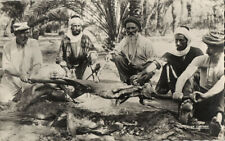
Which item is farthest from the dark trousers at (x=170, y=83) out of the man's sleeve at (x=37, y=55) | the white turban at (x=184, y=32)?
the man's sleeve at (x=37, y=55)

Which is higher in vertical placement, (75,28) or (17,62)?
(75,28)

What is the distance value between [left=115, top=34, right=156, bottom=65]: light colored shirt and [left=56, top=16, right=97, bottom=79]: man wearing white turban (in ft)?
0.78

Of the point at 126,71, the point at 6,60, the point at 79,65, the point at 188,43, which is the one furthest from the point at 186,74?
the point at 6,60

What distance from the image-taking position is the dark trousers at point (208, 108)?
2428 mm

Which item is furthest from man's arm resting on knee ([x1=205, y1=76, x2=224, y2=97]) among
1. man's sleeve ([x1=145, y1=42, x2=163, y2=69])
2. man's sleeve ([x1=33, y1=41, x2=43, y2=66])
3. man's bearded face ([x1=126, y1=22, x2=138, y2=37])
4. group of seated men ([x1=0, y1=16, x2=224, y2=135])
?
man's sleeve ([x1=33, y1=41, x2=43, y2=66])

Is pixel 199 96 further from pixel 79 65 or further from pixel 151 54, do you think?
pixel 79 65

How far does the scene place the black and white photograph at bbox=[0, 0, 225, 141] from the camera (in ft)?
7.92

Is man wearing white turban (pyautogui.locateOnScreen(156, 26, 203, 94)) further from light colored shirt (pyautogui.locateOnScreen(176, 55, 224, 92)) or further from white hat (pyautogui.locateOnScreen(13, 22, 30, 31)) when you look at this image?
white hat (pyautogui.locateOnScreen(13, 22, 30, 31))

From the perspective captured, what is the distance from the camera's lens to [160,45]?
2.42 m

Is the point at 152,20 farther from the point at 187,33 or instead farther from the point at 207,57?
the point at 207,57

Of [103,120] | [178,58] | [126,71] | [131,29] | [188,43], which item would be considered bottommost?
[103,120]

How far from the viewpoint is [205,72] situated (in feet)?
8.02

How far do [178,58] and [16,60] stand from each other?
134 centimetres

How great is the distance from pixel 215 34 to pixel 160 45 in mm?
470
